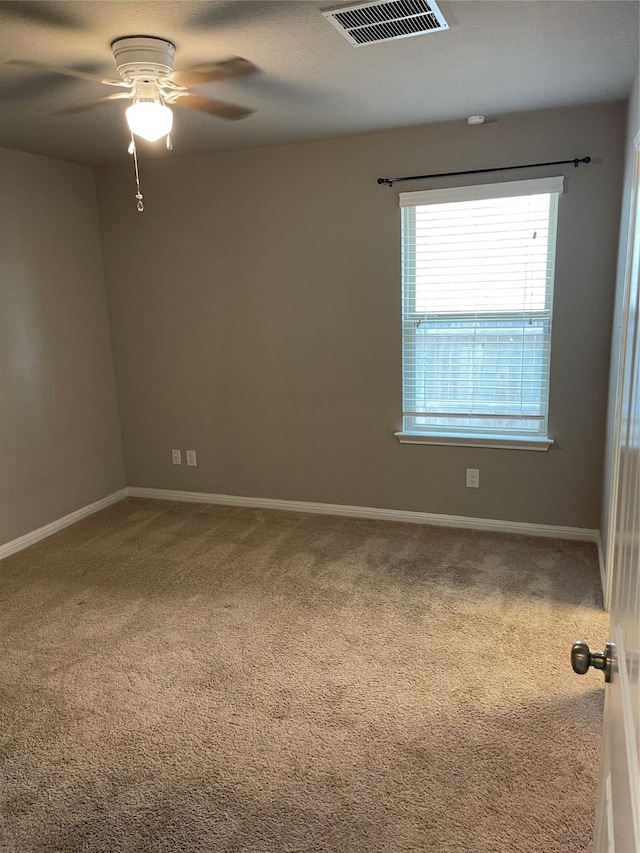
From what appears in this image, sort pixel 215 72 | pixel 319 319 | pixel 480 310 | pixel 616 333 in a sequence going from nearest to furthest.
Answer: pixel 215 72, pixel 616 333, pixel 480 310, pixel 319 319

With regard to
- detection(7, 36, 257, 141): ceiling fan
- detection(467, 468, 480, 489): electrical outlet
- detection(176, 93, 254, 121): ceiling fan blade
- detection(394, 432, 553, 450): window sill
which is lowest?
detection(467, 468, 480, 489): electrical outlet

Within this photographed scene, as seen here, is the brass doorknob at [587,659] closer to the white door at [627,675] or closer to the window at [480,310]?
the white door at [627,675]

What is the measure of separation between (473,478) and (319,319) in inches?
55.9

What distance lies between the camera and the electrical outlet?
148 inches

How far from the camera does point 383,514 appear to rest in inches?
159

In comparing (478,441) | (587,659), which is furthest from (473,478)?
(587,659)

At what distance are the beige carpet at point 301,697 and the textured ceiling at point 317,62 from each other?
2.40 metres

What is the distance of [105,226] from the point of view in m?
4.33

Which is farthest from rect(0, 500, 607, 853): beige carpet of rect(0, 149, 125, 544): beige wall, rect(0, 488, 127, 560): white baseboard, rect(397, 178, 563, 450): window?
rect(397, 178, 563, 450): window

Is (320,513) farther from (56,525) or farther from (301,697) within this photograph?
(301,697)

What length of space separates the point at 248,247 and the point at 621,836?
3738 mm

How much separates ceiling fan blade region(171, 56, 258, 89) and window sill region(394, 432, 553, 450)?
88.1 inches

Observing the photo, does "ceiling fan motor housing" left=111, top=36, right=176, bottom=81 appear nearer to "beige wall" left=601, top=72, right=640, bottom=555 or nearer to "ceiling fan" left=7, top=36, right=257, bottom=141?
"ceiling fan" left=7, top=36, right=257, bottom=141

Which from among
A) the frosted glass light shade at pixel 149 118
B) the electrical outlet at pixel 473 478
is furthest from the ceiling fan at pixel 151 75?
the electrical outlet at pixel 473 478
